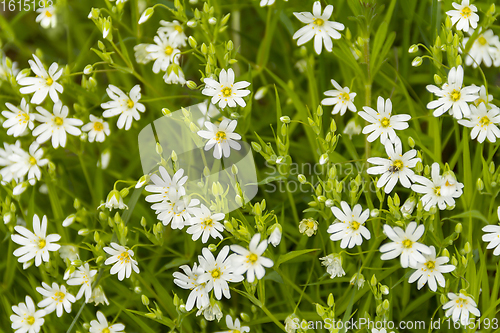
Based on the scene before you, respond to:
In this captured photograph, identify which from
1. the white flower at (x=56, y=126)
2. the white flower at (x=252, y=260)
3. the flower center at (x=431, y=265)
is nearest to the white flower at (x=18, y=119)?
the white flower at (x=56, y=126)

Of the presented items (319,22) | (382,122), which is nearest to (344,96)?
(382,122)

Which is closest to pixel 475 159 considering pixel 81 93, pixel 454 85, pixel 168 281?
pixel 454 85

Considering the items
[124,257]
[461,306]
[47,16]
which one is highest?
[47,16]

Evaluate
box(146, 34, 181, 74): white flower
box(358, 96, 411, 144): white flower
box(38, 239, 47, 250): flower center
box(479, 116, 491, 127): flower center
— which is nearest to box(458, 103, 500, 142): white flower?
box(479, 116, 491, 127): flower center

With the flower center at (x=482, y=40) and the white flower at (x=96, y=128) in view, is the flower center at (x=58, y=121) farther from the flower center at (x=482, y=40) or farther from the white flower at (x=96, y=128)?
the flower center at (x=482, y=40)

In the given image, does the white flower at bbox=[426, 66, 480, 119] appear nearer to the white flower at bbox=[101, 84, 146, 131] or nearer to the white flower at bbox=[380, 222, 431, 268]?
the white flower at bbox=[380, 222, 431, 268]

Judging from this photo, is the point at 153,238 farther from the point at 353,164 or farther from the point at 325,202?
the point at 353,164

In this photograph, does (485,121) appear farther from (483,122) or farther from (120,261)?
(120,261)
